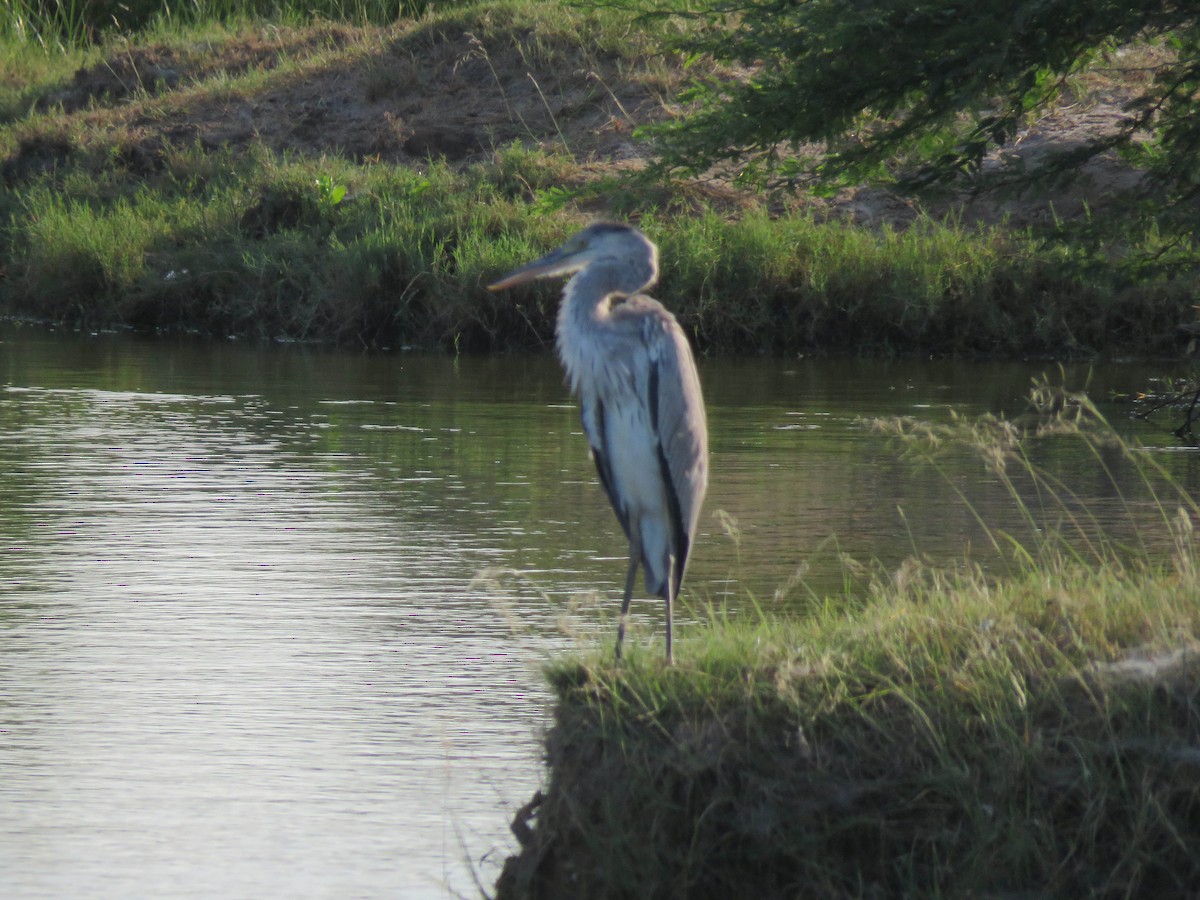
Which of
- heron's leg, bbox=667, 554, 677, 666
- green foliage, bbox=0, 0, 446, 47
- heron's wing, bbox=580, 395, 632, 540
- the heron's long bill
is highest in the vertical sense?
green foliage, bbox=0, 0, 446, 47

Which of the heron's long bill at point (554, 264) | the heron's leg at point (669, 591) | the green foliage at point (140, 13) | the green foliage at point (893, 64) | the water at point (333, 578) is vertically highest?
the green foliage at point (140, 13)

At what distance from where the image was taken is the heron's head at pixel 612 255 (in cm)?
600

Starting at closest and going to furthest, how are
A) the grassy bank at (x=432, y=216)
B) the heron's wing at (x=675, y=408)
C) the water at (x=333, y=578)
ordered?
1. the water at (x=333, y=578)
2. the heron's wing at (x=675, y=408)
3. the grassy bank at (x=432, y=216)

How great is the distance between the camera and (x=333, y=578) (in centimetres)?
826

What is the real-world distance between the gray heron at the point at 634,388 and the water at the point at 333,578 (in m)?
0.26

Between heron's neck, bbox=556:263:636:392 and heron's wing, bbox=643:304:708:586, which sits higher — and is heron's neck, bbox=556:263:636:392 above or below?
above

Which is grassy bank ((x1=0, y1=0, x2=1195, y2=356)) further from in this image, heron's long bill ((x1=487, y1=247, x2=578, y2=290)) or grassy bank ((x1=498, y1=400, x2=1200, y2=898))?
grassy bank ((x1=498, y1=400, x2=1200, y2=898))

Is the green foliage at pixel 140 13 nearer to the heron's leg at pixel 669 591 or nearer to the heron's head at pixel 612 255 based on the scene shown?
the heron's head at pixel 612 255

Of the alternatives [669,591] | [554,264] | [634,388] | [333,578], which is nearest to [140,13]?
[333,578]

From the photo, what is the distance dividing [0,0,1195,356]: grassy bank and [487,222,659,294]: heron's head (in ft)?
15.2

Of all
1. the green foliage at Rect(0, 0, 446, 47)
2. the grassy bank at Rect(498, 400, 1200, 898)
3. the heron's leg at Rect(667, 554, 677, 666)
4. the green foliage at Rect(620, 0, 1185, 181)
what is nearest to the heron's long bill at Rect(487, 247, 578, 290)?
the heron's leg at Rect(667, 554, 677, 666)

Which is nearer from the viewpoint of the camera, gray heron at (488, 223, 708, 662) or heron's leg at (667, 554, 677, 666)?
heron's leg at (667, 554, 677, 666)

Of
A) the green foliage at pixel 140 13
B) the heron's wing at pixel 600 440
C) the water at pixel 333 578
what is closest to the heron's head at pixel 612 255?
the heron's wing at pixel 600 440

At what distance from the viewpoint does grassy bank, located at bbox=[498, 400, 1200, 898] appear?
4.47 metres
